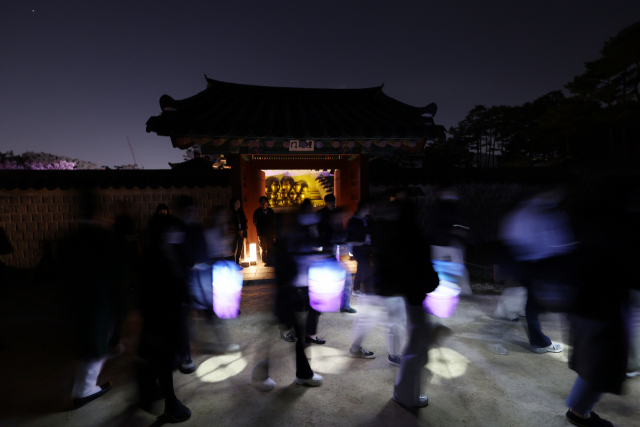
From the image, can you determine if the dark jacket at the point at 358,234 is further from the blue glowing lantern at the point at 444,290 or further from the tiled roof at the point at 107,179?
the tiled roof at the point at 107,179

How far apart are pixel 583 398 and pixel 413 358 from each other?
4.66 ft

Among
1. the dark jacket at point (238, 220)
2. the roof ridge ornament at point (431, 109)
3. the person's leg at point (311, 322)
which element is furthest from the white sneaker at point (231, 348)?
the roof ridge ornament at point (431, 109)

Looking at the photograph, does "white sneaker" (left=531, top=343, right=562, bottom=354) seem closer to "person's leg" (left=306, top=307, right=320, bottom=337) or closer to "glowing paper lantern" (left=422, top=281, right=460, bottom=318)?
"glowing paper lantern" (left=422, top=281, right=460, bottom=318)

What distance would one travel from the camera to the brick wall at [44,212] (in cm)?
883

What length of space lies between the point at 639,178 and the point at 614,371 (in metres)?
1.65

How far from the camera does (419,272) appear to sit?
2889mm

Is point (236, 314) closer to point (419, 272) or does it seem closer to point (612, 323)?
point (419, 272)

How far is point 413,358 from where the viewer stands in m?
2.95

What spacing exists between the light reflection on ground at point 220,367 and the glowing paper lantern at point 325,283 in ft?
3.86

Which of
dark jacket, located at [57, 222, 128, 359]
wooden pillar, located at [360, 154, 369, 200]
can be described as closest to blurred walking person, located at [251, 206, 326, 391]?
dark jacket, located at [57, 222, 128, 359]

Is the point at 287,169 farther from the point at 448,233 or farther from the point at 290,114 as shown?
the point at 448,233

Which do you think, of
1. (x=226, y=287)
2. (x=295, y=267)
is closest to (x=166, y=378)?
(x=295, y=267)

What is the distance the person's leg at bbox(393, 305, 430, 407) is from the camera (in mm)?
2914

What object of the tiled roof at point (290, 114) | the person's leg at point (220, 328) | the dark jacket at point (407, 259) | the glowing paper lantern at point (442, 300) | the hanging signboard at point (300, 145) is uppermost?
the tiled roof at point (290, 114)
